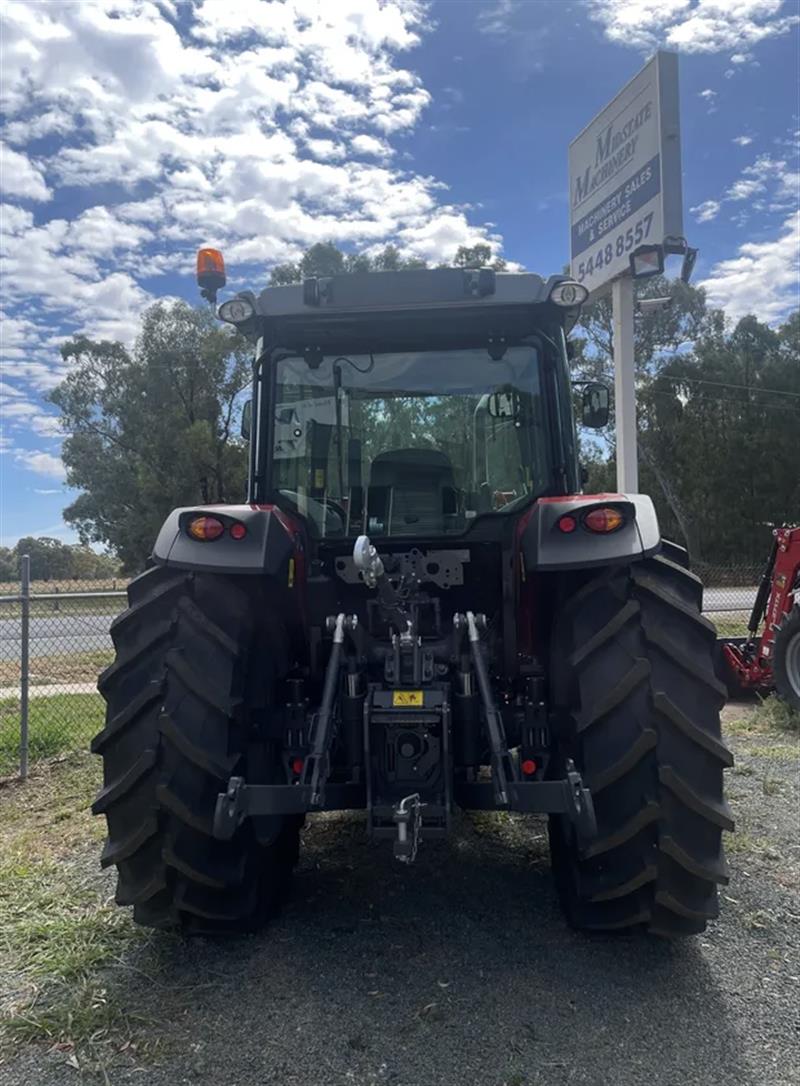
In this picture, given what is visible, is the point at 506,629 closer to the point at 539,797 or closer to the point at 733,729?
the point at 539,797

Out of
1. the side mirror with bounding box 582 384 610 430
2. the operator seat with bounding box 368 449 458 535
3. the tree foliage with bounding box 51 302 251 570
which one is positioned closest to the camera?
the operator seat with bounding box 368 449 458 535

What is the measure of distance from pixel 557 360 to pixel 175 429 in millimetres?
28562

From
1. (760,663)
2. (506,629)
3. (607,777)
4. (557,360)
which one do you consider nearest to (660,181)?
(760,663)

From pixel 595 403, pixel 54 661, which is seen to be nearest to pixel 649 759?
pixel 595 403

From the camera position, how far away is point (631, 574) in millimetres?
3035

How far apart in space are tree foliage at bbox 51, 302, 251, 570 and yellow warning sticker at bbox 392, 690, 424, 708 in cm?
2738

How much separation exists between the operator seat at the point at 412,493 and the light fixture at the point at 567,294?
2.66ft

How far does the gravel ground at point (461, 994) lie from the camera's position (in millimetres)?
2387

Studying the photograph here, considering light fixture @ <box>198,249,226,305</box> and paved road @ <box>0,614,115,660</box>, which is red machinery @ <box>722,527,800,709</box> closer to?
light fixture @ <box>198,249,226,305</box>

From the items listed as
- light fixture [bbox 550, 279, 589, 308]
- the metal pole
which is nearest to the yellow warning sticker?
light fixture [bbox 550, 279, 589, 308]

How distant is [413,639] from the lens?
3.11m

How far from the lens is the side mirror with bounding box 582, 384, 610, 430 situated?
14.1 ft

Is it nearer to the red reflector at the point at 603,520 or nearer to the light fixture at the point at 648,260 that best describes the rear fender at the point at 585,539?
the red reflector at the point at 603,520

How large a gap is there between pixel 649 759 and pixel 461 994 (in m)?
0.98
